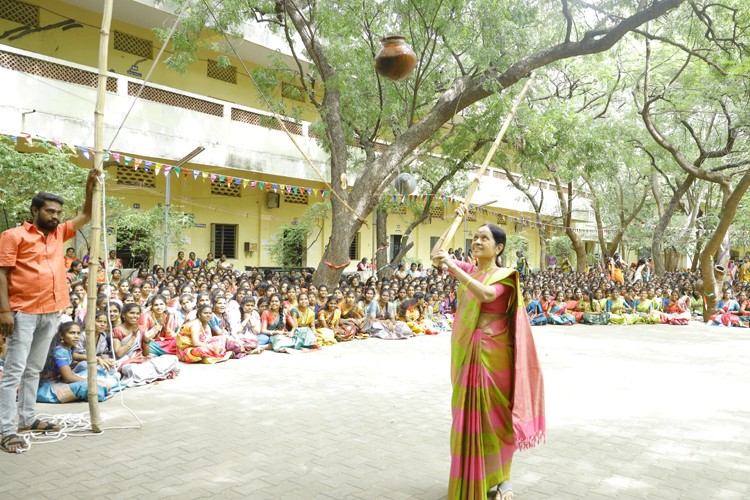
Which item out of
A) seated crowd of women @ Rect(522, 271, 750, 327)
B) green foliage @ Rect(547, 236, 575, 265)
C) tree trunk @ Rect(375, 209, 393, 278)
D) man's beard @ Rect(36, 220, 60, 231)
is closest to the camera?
man's beard @ Rect(36, 220, 60, 231)

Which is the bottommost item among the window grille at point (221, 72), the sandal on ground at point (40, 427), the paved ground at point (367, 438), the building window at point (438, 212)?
the paved ground at point (367, 438)

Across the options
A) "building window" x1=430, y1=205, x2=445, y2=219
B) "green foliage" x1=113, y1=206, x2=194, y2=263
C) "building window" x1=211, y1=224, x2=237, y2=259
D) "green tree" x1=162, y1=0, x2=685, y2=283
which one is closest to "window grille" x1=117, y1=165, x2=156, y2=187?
"green foliage" x1=113, y1=206, x2=194, y2=263

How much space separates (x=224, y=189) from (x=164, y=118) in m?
3.76

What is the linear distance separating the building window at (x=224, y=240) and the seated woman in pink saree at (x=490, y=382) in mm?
14943

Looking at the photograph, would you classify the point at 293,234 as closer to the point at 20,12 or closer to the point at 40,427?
the point at 20,12

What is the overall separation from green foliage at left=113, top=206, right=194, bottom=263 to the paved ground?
614 centimetres

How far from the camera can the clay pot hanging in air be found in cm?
642

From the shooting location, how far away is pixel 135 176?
50.1 ft

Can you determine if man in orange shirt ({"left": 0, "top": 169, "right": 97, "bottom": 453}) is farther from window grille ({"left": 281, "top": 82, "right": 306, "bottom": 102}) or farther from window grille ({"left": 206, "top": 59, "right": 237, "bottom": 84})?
window grille ({"left": 206, "top": 59, "right": 237, "bottom": 84})

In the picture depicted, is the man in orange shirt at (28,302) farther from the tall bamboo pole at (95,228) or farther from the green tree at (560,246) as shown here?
the green tree at (560,246)

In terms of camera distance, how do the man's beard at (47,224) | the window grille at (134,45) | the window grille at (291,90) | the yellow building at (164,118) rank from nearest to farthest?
the man's beard at (47,224), the yellow building at (164,118), the window grille at (291,90), the window grille at (134,45)

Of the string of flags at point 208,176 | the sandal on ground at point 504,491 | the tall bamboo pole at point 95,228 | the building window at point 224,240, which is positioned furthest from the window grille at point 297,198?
the sandal on ground at point 504,491

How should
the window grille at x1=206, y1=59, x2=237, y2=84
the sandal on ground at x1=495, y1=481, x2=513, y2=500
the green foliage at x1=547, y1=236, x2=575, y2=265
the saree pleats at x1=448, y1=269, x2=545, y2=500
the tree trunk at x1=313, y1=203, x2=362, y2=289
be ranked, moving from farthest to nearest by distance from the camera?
the green foliage at x1=547, y1=236, x2=575, y2=265, the window grille at x1=206, y1=59, x2=237, y2=84, the tree trunk at x1=313, y1=203, x2=362, y2=289, the sandal on ground at x1=495, y1=481, x2=513, y2=500, the saree pleats at x1=448, y1=269, x2=545, y2=500

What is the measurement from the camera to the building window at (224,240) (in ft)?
57.2
